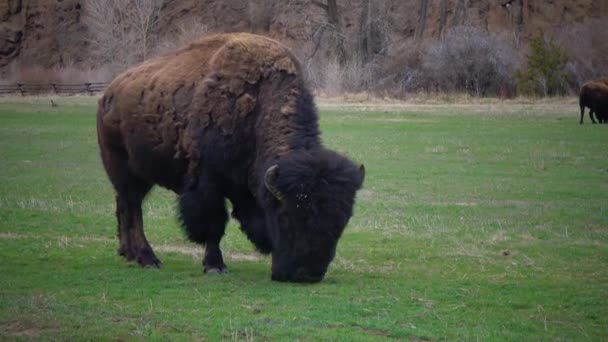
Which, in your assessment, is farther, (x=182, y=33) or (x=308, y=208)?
(x=182, y=33)

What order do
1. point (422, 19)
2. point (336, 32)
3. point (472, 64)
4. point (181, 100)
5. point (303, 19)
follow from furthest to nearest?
point (303, 19) < point (422, 19) < point (336, 32) < point (472, 64) < point (181, 100)

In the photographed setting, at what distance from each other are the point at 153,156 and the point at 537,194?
36.2 ft

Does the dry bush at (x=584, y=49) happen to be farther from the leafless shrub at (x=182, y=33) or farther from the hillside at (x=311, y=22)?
the leafless shrub at (x=182, y=33)

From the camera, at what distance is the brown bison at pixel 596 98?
1565 inches

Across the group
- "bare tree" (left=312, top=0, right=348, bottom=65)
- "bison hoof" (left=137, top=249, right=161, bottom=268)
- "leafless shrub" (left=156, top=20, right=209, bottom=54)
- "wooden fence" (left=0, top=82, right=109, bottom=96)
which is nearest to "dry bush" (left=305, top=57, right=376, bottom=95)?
"bare tree" (left=312, top=0, right=348, bottom=65)

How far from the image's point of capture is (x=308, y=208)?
10172mm

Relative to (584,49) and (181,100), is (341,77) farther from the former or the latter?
(181,100)

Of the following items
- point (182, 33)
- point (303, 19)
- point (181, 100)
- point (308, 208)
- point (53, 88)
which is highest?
point (303, 19)

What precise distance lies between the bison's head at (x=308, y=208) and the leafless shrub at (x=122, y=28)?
223 feet

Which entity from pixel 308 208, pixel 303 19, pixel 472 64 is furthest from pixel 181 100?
pixel 303 19

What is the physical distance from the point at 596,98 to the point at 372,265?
30758 millimetres

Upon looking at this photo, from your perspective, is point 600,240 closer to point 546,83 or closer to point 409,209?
point 409,209

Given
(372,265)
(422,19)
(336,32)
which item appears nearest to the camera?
(372,265)

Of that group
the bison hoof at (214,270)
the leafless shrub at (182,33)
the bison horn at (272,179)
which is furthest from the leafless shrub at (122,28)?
the bison horn at (272,179)
